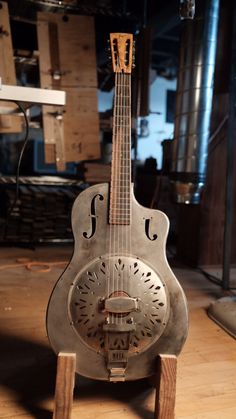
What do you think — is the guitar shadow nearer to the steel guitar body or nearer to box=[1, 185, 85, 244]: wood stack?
the steel guitar body

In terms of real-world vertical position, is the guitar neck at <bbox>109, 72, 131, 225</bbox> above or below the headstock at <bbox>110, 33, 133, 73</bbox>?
below

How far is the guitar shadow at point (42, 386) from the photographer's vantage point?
1028mm

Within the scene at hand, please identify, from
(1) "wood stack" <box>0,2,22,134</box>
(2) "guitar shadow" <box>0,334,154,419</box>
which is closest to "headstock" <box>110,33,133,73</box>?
(2) "guitar shadow" <box>0,334,154,419</box>

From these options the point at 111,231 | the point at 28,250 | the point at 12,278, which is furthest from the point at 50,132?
the point at 111,231

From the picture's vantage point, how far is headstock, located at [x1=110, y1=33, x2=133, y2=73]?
991 millimetres

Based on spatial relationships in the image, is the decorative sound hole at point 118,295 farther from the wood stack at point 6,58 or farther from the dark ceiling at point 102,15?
the dark ceiling at point 102,15

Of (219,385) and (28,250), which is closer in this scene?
(219,385)

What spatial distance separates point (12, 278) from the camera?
6.97 feet

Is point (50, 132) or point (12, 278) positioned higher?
point (50, 132)

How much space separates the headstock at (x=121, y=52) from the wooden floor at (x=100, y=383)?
95cm

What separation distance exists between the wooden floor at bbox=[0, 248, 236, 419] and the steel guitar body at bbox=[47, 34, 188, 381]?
0.50ft

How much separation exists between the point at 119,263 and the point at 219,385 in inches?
22.4

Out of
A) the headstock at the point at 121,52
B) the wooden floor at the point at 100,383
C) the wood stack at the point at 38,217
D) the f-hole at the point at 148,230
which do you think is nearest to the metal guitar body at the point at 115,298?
the f-hole at the point at 148,230

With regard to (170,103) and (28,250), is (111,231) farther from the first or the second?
(170,103)
